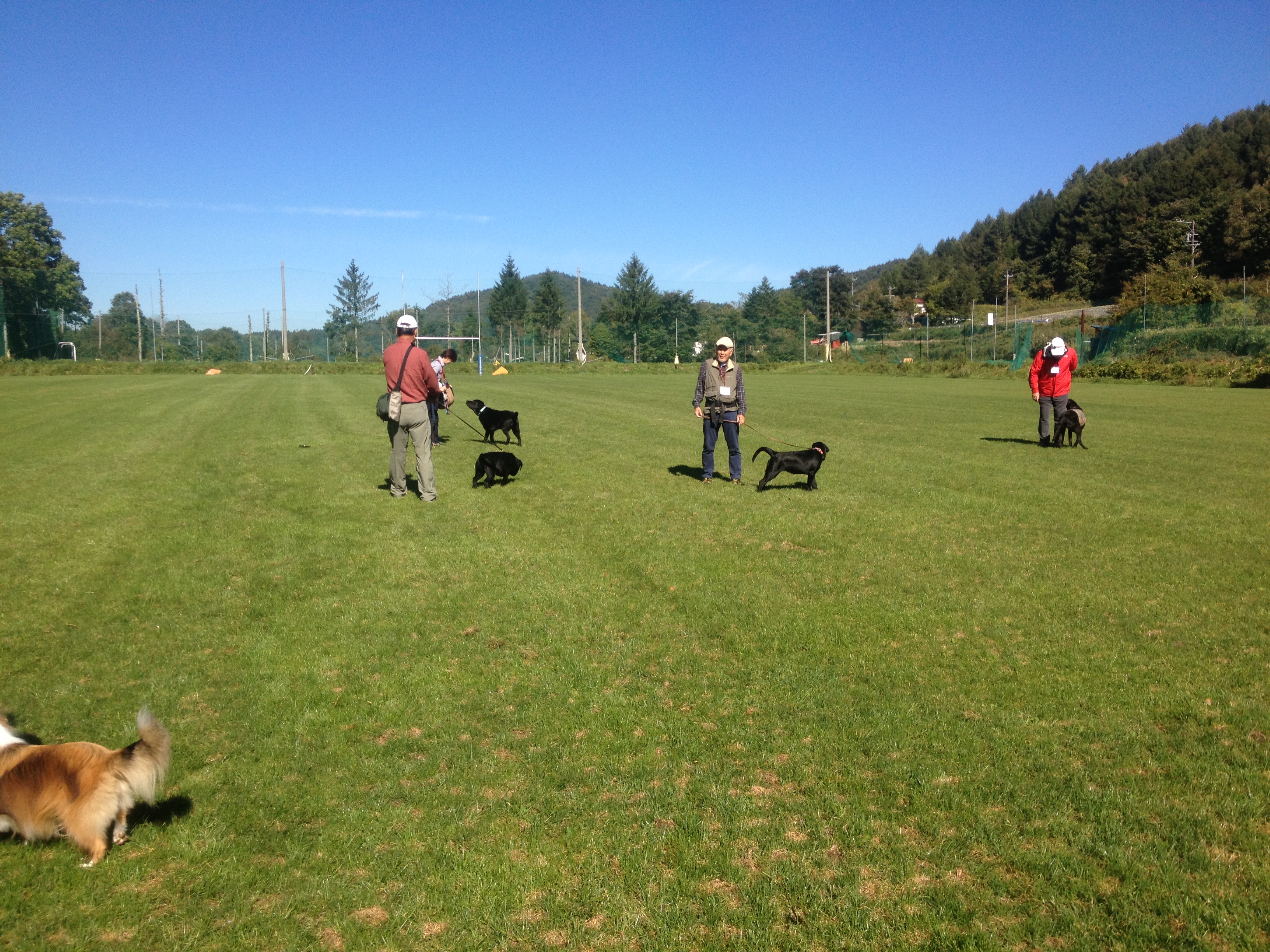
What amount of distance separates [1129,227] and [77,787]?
11739cm

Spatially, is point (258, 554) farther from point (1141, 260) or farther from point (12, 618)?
point (1141, 260)

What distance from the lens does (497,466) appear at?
1156 centimetres

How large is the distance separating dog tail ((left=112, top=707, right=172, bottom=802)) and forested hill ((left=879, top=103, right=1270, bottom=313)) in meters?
100

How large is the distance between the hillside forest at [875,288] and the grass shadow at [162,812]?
2470 inches

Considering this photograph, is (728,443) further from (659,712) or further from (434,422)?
(659,712)

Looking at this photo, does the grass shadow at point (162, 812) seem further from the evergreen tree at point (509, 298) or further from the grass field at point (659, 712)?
the evergreen tree at point (509, 298)

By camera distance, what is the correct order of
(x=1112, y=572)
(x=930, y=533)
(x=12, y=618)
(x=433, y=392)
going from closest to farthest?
(x=12, y=618)
(x=1112, y=572)
(x=930, y=533)
(x=433, y=392)

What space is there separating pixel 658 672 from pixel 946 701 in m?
1.71

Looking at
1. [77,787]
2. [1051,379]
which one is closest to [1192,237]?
[1051,379]

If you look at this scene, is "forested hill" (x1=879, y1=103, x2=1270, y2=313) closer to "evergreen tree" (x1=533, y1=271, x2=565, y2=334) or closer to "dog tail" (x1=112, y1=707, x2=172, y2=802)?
"evergreen tree" (x1=533, y1=271, x2=565, y2=334)

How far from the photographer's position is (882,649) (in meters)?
5.50

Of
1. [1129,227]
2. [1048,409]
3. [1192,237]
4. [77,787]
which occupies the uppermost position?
[1129,227]

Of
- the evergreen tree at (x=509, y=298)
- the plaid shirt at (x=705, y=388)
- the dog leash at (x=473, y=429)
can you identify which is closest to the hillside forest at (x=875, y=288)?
the evergreen tree at (x=509, y=298)

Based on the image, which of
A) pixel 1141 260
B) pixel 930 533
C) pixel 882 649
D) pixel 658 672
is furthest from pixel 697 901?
pixel 1141 260
